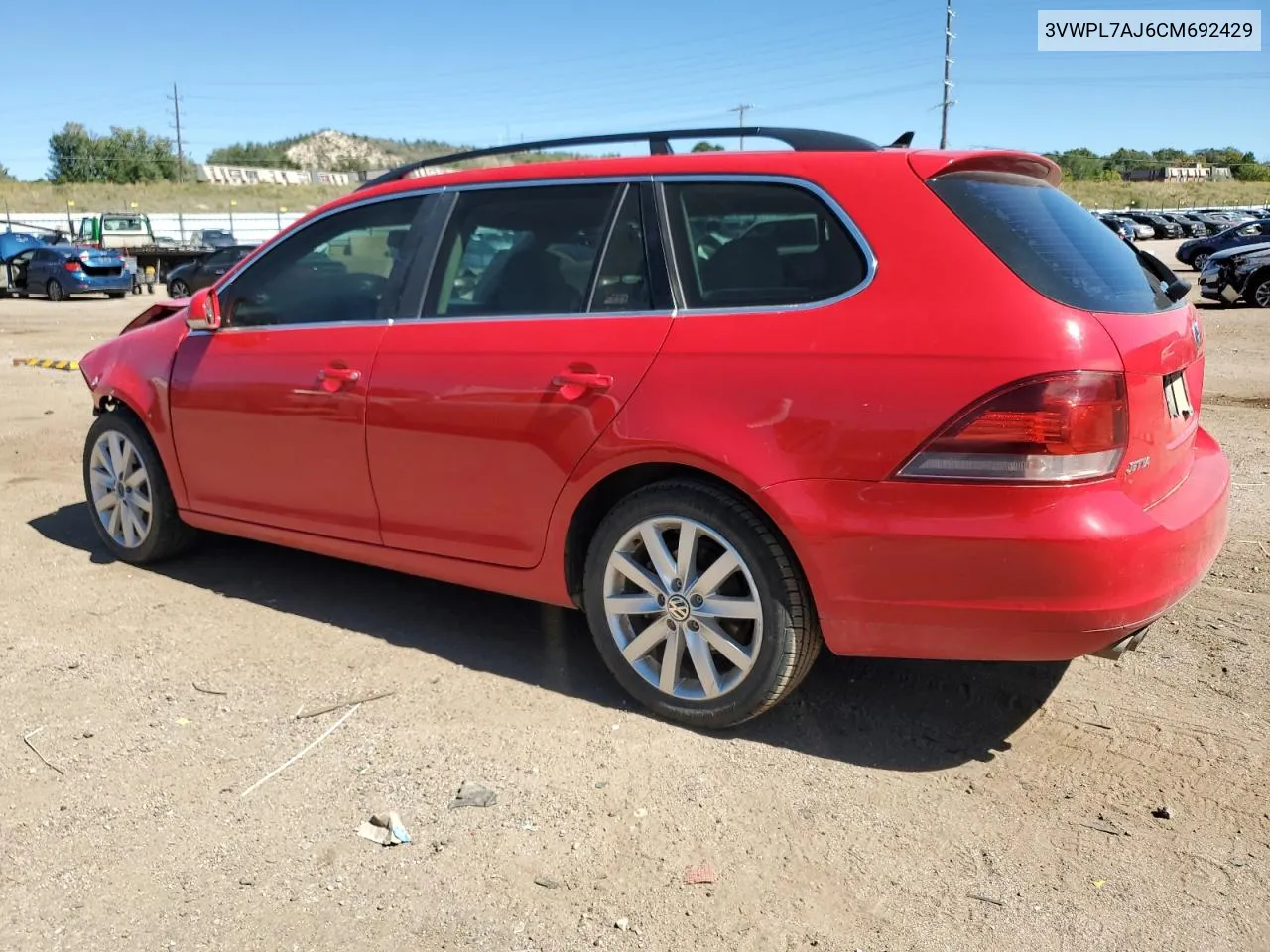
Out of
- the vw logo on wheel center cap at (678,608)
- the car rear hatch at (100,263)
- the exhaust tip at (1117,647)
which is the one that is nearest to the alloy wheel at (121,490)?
the vw logo on wheel center cap at (678,608)

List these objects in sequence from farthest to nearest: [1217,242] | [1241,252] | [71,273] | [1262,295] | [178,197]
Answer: [178,197] → [1217,242] → [71,273] → [1241,252] → [1262,295]

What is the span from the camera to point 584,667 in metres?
4.12

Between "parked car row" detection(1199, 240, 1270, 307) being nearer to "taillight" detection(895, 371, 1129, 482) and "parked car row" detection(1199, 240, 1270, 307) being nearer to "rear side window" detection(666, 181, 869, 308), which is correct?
"rear side window" detection(666, 181, 869, 308)

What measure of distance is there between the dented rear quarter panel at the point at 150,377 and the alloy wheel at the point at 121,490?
0.63 feet

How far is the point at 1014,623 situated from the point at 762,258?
4.25ft

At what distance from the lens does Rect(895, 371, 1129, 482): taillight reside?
2.88m

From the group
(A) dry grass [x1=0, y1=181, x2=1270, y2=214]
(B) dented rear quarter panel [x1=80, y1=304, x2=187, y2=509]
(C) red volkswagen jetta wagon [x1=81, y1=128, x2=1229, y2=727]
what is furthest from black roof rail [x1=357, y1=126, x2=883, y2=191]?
(A) dry grass [x1=0, y1=181, x2=1270, y2=214]

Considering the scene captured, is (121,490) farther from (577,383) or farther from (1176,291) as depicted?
(1176,291)

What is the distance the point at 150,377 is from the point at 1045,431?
391 cm

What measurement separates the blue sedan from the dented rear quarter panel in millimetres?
23695

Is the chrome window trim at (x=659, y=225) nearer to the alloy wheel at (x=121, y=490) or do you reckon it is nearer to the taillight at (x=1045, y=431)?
the taillight at (x=1045, y=431)

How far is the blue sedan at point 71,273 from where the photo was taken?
26.3m

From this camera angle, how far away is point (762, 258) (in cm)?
342

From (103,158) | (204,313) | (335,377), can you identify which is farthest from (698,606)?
(103,158)
